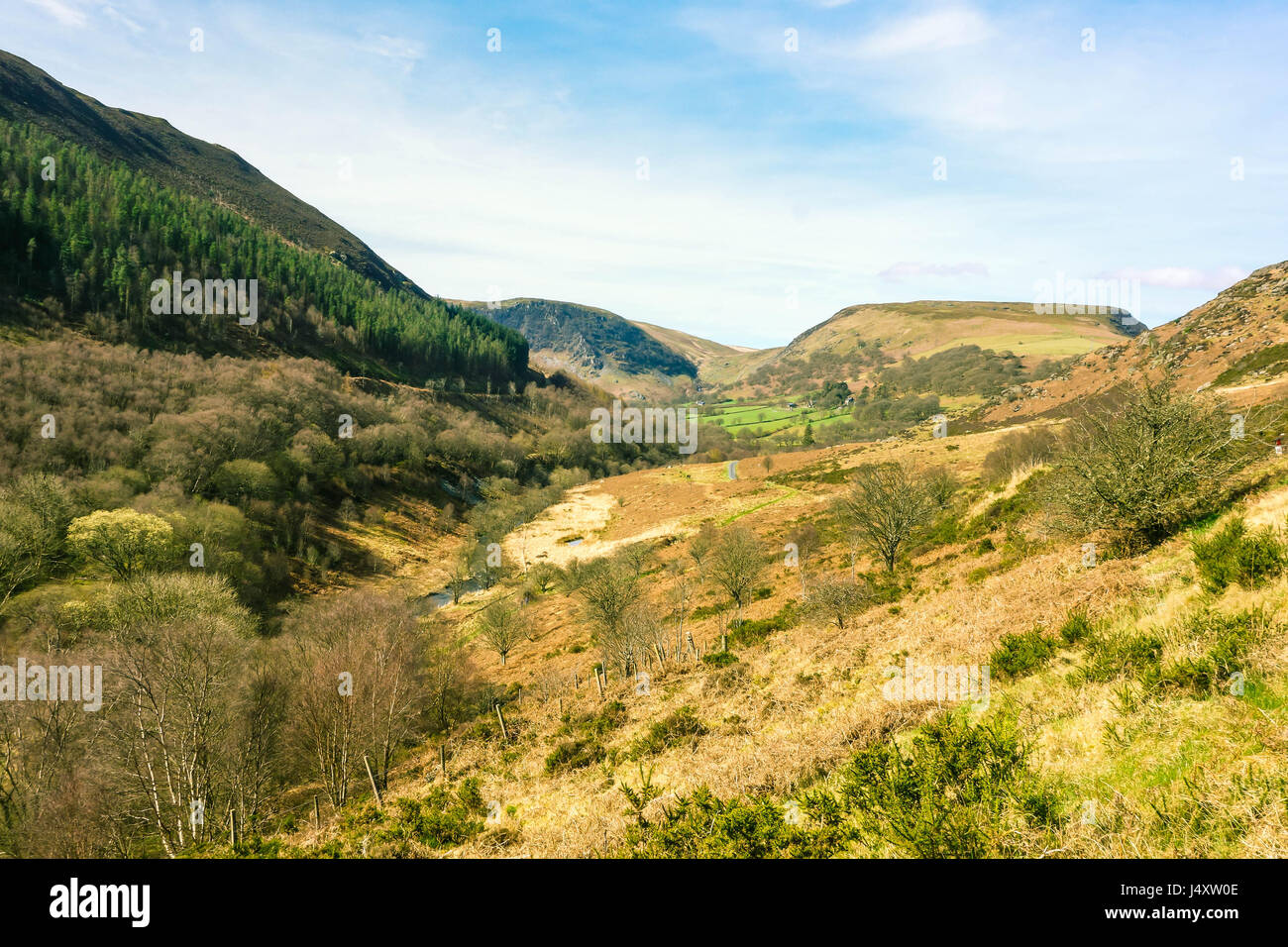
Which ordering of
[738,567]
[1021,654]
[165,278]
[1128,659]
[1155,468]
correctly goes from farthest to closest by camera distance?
[165,278], [738,567], [1155,468], [1021,654], [1128,659]

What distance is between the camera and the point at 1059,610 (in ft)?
43.2

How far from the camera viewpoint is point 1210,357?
219ft

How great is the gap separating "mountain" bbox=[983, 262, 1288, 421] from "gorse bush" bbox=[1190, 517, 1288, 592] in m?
42.3

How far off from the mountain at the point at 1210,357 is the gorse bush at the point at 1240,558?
4229 centimetres

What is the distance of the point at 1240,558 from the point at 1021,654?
4.26m

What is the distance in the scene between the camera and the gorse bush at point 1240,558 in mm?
9766

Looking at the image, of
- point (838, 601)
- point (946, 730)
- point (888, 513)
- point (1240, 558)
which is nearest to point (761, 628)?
point (838, 601)

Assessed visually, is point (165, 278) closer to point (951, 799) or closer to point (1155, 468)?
point (951, 799)

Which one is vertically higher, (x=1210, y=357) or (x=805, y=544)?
(x=1210, y=357)

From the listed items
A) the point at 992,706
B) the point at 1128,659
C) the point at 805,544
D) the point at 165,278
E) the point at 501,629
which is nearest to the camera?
the point at 1128,659

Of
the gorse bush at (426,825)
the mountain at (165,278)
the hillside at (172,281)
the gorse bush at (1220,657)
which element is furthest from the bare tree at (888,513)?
the mountain at (165,278)
